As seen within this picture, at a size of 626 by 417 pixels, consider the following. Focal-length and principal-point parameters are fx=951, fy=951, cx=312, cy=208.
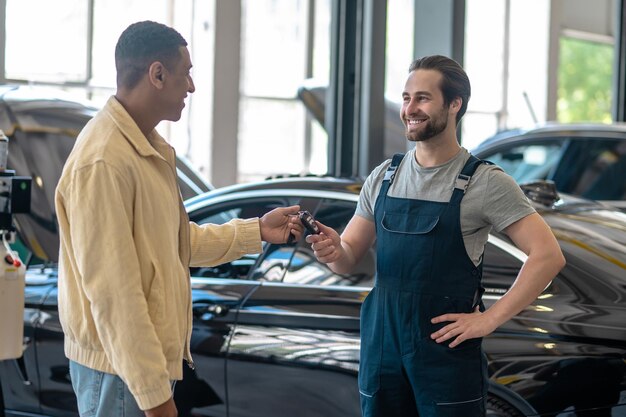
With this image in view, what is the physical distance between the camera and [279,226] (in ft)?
9.91

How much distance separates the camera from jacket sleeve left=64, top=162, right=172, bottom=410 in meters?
2.21

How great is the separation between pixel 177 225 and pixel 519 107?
15.6 m

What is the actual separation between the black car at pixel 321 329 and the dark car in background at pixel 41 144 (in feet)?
1.70

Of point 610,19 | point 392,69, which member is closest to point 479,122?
point 392,69

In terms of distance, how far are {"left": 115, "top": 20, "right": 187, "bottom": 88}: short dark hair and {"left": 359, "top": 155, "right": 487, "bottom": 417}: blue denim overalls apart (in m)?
0.84

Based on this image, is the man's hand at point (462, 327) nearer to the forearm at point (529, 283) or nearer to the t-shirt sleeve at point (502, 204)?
the forearm at point (529, 283)

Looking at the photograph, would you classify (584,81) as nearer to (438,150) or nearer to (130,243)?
(438,150)

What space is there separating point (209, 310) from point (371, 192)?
1173mm

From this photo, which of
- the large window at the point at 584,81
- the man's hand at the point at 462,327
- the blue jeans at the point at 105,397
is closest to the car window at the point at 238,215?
the man's hand at the point at 462,327

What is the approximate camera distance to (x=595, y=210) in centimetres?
405

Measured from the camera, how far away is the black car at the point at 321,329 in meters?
3.23

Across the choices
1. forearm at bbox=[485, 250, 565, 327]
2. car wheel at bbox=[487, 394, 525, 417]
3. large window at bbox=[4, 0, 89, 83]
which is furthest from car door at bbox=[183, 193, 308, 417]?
large window at bbox=[4, 0, 89, 83]

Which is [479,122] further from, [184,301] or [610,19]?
[184,301]

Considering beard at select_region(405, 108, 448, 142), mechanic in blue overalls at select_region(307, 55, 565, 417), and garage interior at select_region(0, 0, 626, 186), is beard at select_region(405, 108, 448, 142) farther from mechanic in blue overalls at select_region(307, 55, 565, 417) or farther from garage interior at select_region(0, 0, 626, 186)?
garage interior at select_region(0, 0, 626, 186)
